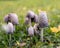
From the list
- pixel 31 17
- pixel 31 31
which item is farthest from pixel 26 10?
pixel 31 31

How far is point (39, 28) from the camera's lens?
3926 millimetres

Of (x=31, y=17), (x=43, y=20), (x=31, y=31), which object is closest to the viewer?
(x=43, y=20)

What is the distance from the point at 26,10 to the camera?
6562 millimetres

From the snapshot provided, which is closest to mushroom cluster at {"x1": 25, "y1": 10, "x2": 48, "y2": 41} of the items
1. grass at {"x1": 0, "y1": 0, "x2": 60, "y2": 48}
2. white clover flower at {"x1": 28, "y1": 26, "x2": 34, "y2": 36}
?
white clover flower at {"x1": 28, "y1": 26, "x2": 34, "y2": 36}

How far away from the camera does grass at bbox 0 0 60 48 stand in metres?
3.92

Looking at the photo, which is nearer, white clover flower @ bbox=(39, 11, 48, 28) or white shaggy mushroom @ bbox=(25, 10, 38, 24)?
white clover flower @ bbox=(39, 11, 48, 28)

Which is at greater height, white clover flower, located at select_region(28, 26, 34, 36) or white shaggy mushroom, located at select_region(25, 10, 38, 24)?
white shaggy mushroom, located at select_region(25, 10, 38, 24)

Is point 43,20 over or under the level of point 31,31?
over

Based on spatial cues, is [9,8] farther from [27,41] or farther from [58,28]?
[27,41]

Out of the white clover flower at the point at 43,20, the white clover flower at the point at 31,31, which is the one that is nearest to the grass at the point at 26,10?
the white clover flower at the point at 31,31

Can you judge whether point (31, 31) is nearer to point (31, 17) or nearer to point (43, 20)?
point (43, 20)

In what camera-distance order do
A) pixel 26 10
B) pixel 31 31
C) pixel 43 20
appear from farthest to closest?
pixel 26 10 → pixel 31 31 → pixel 43 20

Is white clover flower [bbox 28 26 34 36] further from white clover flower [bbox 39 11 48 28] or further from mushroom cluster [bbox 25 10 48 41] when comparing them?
white clover flower [bbox 39 11 48 28]

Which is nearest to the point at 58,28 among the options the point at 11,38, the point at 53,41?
the point at 53,41
